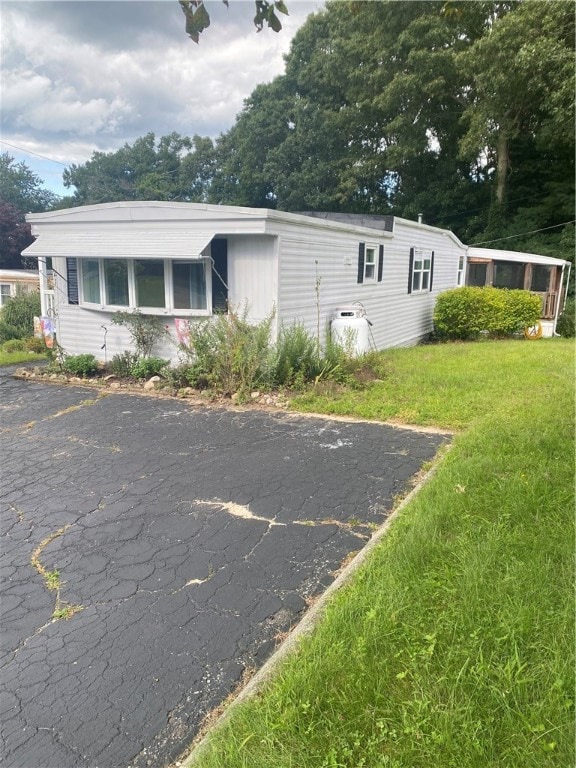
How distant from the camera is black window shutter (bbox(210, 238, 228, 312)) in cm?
856

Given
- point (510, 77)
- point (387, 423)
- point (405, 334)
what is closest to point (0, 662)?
point (387, 423)

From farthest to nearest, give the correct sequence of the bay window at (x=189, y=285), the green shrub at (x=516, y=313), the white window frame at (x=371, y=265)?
the green shrub at (x=516, y=313)
the white window frame at (x=371, y=265)
the bay window at (x=189, y=285)

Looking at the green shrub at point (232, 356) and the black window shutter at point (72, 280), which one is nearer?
the green shrub at point (232, 356)

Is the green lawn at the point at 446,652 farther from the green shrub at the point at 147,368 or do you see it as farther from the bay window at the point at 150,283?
the bay window at the point at 150,283

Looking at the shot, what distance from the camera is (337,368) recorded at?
8.29 metres

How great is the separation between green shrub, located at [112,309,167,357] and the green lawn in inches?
239

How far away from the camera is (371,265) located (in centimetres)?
1159

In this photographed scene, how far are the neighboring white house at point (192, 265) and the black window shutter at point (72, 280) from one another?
0.8 inches

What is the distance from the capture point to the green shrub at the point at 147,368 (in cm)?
879

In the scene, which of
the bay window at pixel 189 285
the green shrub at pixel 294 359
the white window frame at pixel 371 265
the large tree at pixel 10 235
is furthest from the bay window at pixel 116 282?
the large tree at pixel 10 235

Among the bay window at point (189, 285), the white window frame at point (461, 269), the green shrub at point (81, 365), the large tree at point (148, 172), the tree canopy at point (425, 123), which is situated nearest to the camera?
the bay window at point (189, 285)

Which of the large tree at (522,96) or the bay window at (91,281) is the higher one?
the large tree at (522,96)

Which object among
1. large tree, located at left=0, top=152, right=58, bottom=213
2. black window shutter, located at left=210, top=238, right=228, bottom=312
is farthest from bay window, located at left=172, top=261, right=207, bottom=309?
large tree, located at left=0, top=152, right=58, bottom=213

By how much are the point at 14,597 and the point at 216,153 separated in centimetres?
4140
